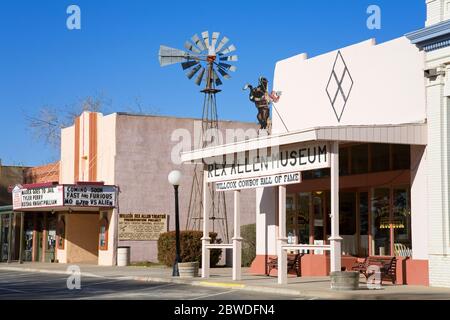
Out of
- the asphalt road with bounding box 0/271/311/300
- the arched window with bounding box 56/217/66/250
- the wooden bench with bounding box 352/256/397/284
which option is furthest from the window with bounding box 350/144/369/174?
the arched window with bounding box 56/217/66/250

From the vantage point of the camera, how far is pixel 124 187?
122 ft

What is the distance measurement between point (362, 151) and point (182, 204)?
48.8 feet

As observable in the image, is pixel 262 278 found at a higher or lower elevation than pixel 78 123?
lower

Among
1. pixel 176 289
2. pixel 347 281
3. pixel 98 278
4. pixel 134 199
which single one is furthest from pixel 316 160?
pixel 134 199

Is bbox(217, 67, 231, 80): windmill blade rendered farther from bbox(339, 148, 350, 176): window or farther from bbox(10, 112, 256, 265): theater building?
bbox(339, 148, 350, 176): window

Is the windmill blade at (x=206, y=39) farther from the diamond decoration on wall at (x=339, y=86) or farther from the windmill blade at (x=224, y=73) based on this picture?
the diamond decoration on wall at (x=339, y=86)

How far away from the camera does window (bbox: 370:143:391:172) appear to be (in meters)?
23.8

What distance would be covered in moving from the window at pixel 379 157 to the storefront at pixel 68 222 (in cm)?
1566

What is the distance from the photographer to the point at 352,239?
83.0ft

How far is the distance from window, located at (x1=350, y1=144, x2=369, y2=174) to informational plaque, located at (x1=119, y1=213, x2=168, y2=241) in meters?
14.4

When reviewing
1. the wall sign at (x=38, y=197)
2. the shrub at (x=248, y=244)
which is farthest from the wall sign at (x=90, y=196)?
the shrub at (x=248, y=244)

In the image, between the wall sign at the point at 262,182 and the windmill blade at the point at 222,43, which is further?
the windmill blade at the point at 222,43

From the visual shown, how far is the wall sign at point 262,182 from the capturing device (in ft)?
73.6
